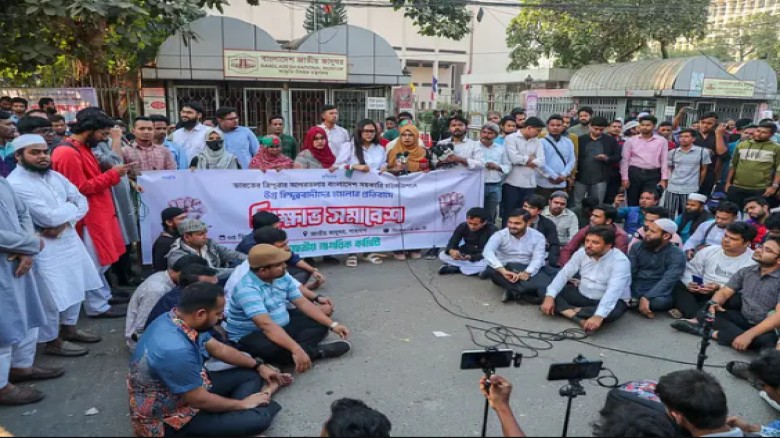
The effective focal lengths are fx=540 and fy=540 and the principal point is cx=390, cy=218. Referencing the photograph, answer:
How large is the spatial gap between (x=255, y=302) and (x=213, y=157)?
10.3ft

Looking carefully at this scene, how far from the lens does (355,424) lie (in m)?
2.15

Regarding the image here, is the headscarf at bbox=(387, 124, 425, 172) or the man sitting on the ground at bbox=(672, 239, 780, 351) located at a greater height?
the headscarf at bbox=(387, 124, 425, 172)

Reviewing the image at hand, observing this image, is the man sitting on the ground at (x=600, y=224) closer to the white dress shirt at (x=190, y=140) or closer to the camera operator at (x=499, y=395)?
the camera operator at (x=499, y=395)

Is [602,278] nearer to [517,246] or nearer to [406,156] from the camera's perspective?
[517,246]

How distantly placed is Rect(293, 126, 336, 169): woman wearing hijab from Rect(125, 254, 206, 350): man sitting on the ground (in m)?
3.07

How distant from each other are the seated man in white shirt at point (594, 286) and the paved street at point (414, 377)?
171 millimetres

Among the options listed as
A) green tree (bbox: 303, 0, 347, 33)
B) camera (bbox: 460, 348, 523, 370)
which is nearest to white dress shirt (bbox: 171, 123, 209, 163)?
camera (bbox: 460, 348, 523, 370)

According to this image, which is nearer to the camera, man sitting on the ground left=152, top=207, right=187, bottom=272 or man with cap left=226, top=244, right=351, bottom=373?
man with cap left=226, top=244, right=351, bottom=373

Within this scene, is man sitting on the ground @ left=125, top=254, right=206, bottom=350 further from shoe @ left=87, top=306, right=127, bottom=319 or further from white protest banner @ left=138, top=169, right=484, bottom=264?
white protest banner @ left=138, top=169, right=484, bottom=264

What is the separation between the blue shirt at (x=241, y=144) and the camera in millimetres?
7156

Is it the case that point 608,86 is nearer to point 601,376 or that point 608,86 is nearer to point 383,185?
point 383,185

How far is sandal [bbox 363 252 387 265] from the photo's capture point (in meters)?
7.07

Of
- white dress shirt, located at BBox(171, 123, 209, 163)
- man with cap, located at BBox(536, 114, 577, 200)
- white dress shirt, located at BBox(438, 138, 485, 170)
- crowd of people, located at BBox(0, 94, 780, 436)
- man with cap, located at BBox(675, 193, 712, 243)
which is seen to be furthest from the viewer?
Answer: man with cap, located at BBox(536, 114, 577, 200)

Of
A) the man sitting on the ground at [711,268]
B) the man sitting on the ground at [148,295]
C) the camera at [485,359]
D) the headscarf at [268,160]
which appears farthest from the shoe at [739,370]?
the headscarf at [268,160]
